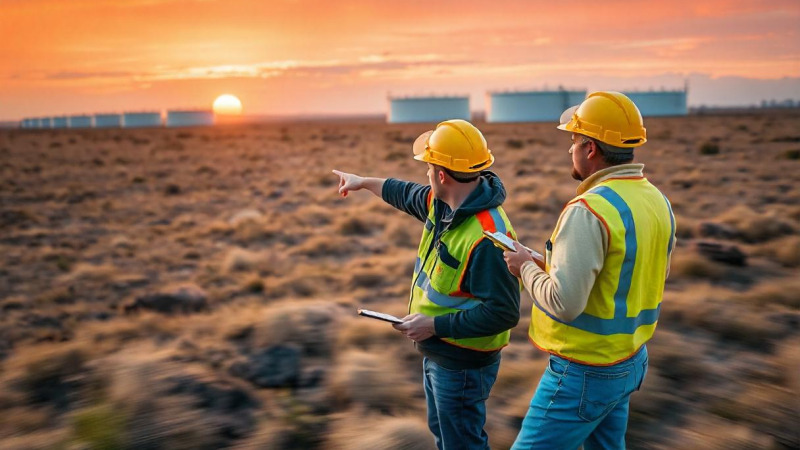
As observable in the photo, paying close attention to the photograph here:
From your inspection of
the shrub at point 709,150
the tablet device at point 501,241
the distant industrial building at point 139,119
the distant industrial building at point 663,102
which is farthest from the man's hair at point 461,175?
the distant industrial building at point 139,119

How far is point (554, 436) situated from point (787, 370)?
3.26 meters

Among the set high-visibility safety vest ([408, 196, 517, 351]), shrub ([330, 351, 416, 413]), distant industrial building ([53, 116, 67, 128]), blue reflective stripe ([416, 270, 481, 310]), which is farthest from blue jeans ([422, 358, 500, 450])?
distant industrial building ([53, 116, 67, 128])

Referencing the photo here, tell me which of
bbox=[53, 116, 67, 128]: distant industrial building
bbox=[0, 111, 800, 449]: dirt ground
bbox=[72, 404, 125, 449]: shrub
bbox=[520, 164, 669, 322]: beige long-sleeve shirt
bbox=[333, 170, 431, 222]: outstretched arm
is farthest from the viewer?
bbox=[53, 116, 67, 128]: distant industrial building

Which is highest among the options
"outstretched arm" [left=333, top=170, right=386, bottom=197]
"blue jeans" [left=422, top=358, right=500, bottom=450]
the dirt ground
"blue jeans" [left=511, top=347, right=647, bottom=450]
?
"outstretched arm" [left=333, top=170, right=386, bottom=197]

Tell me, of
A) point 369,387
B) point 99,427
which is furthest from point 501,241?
point 99,427

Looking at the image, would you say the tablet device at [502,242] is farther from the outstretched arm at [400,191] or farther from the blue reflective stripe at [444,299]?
the outstretched arm at [400,191]

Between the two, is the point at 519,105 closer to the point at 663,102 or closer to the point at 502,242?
the point at 663,102

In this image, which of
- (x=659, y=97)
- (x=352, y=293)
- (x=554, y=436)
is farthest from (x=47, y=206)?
(x=659, y=97)

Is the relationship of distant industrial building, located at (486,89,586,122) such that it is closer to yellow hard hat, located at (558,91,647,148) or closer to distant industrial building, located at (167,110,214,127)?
distant industrial building, located at (167,110,214,127)

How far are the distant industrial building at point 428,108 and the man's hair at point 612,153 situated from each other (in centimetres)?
11192

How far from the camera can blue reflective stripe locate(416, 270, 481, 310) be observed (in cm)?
258

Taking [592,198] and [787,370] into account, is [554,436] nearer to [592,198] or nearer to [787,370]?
[592,198]

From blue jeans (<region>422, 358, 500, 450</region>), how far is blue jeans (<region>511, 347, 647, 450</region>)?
43cm

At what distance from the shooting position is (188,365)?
479 cm
